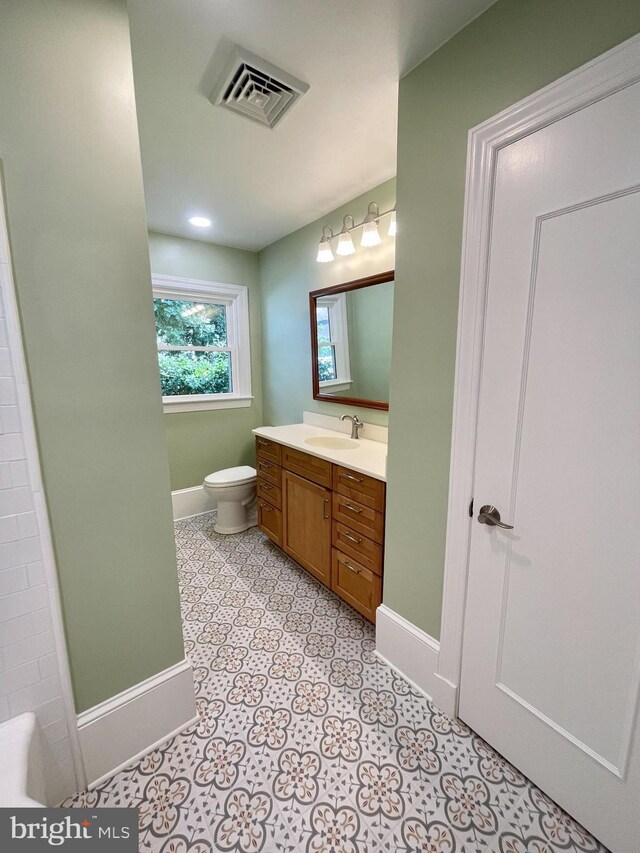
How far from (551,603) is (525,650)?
212mm

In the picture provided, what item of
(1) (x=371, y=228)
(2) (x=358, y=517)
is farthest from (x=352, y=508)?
(1) (x=371, y=228)

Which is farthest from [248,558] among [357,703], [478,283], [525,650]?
[478,283]

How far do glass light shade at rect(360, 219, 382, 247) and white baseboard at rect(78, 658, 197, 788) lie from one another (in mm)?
Result: 2286

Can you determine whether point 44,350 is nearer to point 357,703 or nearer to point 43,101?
point 43,101

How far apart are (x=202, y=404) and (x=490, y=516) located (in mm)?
2686

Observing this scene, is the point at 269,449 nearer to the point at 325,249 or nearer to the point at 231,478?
the point at 231,478

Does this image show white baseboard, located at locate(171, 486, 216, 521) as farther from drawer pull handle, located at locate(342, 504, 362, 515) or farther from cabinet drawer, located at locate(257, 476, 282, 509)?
drawer pull handle, located at locate(342, 504, 362, 515)

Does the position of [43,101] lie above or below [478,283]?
above

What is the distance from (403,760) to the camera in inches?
49.1

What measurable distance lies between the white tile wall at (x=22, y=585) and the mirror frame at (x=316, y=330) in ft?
5.83

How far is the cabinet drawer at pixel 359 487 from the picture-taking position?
167 cm

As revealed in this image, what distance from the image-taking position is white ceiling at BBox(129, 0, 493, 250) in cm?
108

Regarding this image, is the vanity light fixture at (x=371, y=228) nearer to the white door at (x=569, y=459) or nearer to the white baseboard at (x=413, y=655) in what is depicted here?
the white door at (x=569, y=459)

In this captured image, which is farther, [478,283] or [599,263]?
[478,283]
